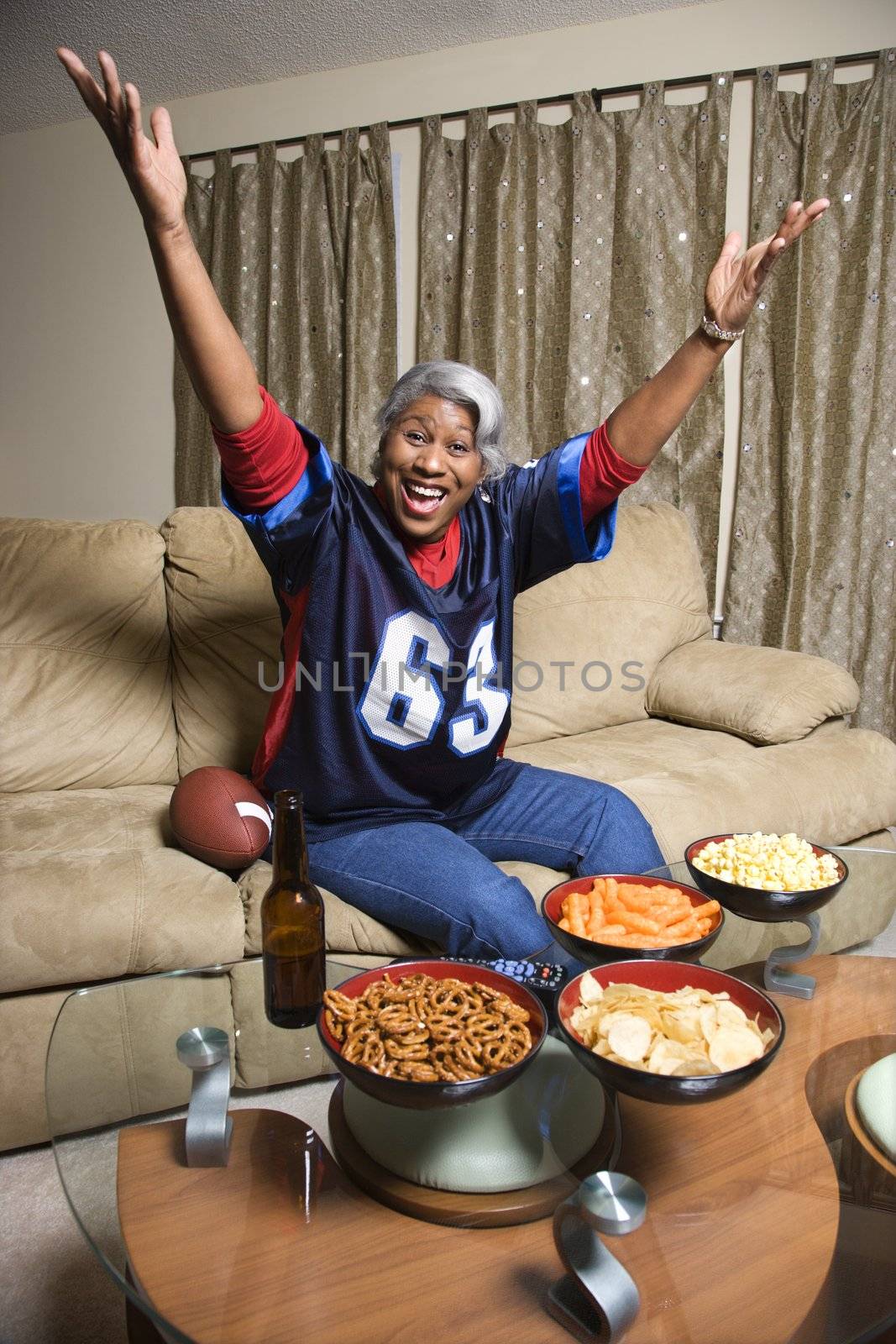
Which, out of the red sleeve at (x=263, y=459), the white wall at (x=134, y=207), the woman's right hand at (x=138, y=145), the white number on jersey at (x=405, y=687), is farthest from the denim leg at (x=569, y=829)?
the white wall at (x=134, y=207)

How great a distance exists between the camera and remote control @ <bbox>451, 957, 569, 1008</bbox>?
104 cm

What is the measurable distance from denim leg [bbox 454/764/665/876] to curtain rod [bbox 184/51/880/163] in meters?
3.02

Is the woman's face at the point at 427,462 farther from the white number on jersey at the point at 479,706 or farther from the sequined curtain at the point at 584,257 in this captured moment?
the sequined curtain at the point at 584,257

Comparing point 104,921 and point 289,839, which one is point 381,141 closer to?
point 104,921

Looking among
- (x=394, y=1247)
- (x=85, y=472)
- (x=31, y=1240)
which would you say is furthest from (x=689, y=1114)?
(x=85, y=472)

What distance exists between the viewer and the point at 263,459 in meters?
1.50

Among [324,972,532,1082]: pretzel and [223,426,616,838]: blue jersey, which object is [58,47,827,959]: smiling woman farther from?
[324,972,532,1082]: pretzel

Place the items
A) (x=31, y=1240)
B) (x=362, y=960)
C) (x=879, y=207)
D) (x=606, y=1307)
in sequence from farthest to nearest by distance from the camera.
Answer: (x=879, y=207)
(x=362, y=960)
(x=31, y=1240)
(x=606, y=1307)

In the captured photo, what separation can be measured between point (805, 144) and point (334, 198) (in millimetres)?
1913

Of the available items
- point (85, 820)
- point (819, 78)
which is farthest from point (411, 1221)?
point (819, 78)

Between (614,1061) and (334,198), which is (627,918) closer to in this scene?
(614,1061)

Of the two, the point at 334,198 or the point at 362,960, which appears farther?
the point at 334,198

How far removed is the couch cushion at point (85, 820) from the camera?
1.76m

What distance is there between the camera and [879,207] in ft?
11.0
